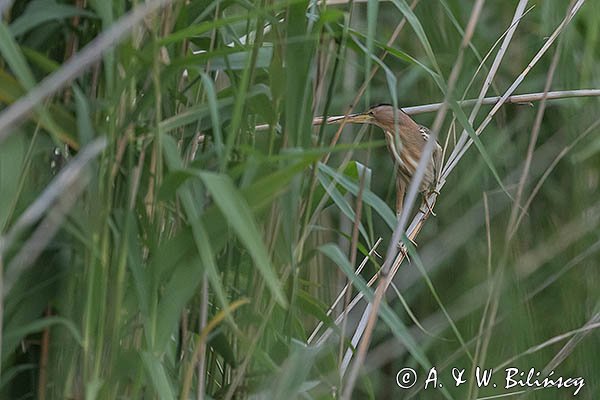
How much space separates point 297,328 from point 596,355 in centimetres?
69

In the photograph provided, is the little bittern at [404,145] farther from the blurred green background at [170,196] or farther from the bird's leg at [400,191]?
the blurred green background at [170,196]

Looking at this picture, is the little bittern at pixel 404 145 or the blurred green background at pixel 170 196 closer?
the blurred green background at pixel 170 196

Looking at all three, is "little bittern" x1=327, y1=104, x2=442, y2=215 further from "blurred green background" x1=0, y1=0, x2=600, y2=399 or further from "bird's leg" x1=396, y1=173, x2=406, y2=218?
"blurred green background" x1=0, y1=0, x2=600, y2=399

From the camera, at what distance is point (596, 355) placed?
147cm

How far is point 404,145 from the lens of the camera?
1396mm

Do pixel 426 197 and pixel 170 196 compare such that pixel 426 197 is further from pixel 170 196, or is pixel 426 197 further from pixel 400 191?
pixel 170 196

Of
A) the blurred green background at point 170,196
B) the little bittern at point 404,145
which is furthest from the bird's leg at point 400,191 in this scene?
the blurred green background at point 170,196

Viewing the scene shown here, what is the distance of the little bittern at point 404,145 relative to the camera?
4.33 ft

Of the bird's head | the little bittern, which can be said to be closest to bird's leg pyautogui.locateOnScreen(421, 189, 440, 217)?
the little bittern

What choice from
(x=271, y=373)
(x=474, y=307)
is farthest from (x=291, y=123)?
(x=474, y=307)

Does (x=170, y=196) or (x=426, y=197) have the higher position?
(x=170, y=196)

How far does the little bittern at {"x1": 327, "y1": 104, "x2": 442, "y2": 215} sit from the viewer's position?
1318 mm

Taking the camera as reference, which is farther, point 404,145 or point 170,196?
point 404,145

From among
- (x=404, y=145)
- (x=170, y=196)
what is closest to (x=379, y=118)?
(x=404, y=145)
